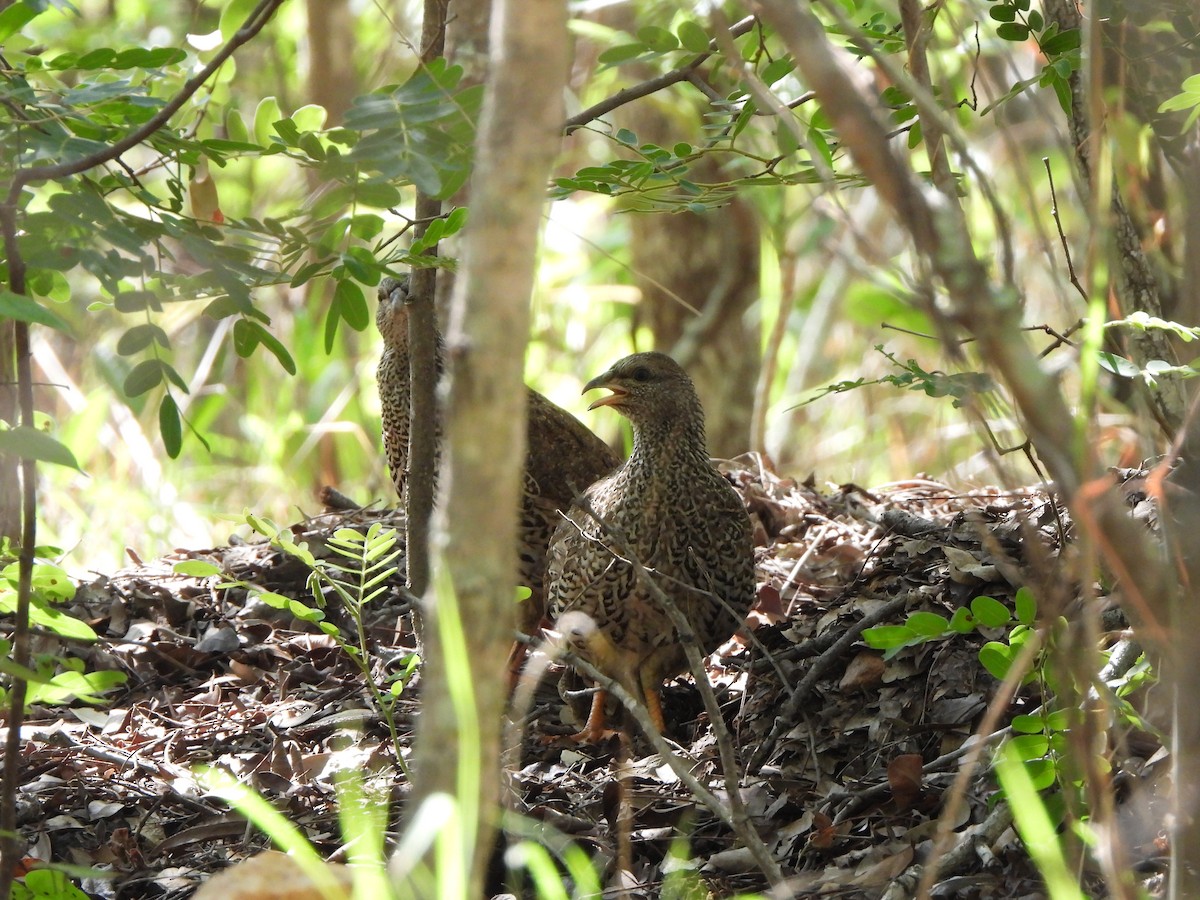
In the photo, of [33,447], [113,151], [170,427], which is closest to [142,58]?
A: [113,151]

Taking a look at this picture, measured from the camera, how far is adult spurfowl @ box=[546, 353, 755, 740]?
370 centimetres

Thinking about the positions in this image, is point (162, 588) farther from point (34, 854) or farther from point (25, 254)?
point (25, 254)

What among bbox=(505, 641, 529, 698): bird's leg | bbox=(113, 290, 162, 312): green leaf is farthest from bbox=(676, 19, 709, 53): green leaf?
bbox=(505, 641, 529, 698): bird's leg

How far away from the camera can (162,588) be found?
455 cm

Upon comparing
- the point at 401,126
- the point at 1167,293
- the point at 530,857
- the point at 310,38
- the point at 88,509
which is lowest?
the point at 530,857

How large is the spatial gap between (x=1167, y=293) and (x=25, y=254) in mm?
3096

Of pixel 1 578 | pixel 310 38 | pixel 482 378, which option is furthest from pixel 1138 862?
pixel 310 38

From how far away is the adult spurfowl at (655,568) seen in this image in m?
3.70

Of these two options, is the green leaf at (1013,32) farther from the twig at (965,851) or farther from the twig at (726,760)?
the twig at (965,851)

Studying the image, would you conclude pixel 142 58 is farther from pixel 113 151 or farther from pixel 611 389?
pixel 611 389

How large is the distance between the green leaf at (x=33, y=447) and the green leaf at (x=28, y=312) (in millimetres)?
169

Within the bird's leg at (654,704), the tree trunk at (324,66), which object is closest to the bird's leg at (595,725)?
the bird's leg at (654,704)

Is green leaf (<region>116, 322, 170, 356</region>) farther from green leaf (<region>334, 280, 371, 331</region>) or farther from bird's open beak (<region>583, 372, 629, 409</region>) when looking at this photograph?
bird's open beak (<region>583, 372, 629, 409</region>)

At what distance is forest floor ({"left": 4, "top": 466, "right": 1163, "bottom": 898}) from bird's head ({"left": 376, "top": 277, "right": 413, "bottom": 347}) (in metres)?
1.10
